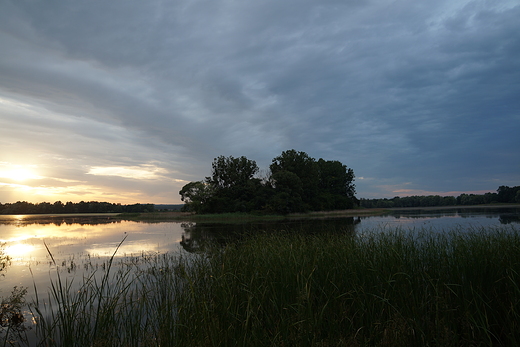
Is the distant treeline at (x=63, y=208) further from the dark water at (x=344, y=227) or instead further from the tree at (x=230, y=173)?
the dark water at (x=344, y=227)

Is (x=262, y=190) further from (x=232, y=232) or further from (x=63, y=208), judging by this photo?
(x=63, y=208)

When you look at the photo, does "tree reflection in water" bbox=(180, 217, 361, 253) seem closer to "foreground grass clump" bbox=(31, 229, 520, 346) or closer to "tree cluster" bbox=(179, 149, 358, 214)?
"foreground grass clump" bbox=(31, 229, 520, 346)

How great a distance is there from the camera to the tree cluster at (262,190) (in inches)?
2608

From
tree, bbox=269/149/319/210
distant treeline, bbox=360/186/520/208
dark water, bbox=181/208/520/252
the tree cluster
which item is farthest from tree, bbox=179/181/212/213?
distant treeline, bbox=360/186/520/208

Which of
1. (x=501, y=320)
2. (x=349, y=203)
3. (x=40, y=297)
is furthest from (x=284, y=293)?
(x=349, y=203)

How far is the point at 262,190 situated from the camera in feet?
221

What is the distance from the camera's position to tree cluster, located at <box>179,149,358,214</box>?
6625 cm

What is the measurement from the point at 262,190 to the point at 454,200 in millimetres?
96884

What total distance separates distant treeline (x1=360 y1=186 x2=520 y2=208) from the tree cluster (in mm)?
50880

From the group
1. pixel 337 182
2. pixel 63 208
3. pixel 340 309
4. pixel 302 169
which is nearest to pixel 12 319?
pixel 340 309

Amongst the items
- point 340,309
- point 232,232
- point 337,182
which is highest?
point 337,182

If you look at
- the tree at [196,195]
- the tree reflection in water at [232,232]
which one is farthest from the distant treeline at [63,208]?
the tree reflection in water at [232,232]

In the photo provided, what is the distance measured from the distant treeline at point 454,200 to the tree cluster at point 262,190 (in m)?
50.9

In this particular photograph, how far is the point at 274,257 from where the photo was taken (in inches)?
295
